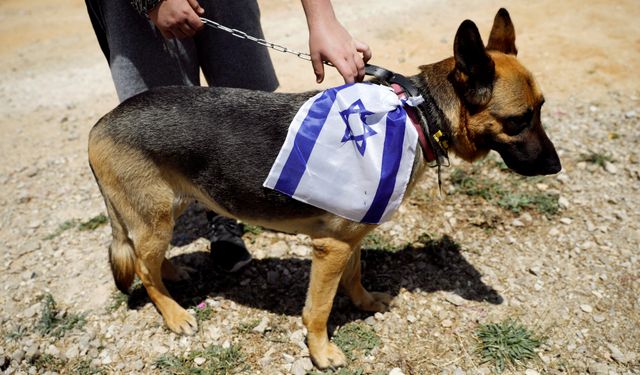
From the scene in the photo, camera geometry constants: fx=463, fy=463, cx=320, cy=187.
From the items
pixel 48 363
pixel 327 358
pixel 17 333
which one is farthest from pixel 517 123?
pixel 17 333

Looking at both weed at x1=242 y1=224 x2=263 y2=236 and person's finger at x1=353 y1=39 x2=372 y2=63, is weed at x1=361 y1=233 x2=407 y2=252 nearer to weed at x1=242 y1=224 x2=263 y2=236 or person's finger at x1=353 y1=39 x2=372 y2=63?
weed at x1=242 y1=224 x2=263 y2=236

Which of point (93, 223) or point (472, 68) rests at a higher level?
point (472, 68)

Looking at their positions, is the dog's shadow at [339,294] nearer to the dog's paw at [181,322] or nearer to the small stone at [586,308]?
the dog's paw at [181,322]

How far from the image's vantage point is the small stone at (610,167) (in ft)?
15.8

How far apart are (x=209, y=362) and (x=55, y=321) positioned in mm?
1353

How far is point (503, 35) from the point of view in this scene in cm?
306

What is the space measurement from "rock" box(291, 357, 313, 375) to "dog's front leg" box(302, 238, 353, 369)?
0.05 meters

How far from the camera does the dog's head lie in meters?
2.71

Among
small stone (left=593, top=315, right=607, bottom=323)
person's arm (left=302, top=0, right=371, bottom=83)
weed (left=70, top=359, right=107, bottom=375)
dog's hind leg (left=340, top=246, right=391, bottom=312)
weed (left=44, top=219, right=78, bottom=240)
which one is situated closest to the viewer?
person's arm (left=302, top=0, right=371, bottom=83)

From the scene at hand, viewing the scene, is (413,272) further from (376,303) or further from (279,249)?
(279,249)

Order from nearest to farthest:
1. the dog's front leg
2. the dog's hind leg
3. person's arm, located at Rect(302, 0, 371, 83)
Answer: person's arm, located at Rect(302, 0, 371, 83) < the dog's front leg < the dog's hind leg

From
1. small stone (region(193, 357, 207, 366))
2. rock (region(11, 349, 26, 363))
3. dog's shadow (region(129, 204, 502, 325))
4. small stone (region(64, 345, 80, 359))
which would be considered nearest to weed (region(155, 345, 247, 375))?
small stone (region(193, 357, 207, 366))

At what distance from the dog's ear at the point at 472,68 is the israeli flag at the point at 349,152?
0.39 m

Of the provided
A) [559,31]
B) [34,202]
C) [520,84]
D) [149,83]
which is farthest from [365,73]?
[559,31]
